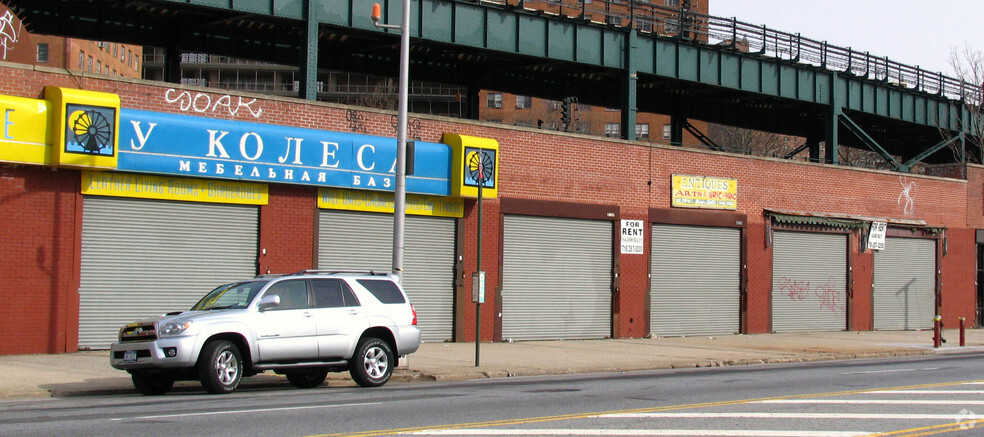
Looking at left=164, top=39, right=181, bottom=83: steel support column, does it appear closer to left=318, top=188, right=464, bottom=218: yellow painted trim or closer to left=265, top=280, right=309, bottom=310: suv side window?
left=318, top=188, right=464, bottom=218: yellow painted trim

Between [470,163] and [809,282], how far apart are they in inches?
590

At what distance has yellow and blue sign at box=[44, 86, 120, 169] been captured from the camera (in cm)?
1981

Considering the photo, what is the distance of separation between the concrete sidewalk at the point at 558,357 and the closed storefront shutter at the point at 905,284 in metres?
2.67

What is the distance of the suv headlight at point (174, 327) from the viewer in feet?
47.6

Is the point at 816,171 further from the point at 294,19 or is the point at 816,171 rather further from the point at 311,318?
the point at 311,318

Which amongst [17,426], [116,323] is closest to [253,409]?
[17,426]

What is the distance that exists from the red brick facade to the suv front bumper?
6.60 m

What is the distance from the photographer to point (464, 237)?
26.8 meters

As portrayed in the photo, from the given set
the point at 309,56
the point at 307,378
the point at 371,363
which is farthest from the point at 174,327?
the point at 309,56

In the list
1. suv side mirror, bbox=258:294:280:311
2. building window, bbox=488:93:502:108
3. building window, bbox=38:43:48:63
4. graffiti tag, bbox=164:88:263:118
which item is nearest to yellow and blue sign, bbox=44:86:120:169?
graffiti tag, bbox=164:88:263:118

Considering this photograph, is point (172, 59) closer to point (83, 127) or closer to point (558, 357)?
point (83, 127)

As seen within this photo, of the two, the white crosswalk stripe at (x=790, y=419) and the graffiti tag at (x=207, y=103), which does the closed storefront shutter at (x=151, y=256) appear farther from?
the white crosswalk stripe at (x=790, y=419)

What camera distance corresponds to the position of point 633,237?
30.5 metres

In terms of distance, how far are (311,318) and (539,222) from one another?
13.3 m
